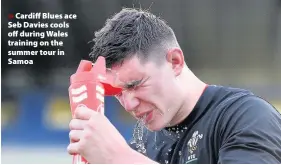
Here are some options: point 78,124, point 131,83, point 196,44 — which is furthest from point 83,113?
point 196,44

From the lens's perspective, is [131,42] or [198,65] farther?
[198,65]

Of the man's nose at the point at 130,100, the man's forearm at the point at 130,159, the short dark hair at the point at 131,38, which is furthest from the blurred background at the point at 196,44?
the man's forearm at the point at 130,159

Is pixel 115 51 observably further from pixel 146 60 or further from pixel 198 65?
pixel 198 65

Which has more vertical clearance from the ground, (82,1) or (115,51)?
(82,1)

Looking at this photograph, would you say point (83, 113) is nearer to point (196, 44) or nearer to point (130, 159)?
point (130, 159)

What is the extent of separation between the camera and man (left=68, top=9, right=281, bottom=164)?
2.03ft

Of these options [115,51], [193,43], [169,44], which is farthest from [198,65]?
[115,51]

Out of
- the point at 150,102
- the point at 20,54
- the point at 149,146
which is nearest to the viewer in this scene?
the point at 150,102

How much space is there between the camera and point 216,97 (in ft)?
2.51

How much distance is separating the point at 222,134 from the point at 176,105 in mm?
108

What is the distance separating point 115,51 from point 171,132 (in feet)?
0.52

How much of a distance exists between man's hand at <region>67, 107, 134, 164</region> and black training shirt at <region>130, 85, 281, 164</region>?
0.14 metres

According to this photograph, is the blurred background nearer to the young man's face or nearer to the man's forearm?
the young man's face

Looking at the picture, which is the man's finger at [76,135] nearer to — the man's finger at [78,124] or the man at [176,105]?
the man's finger at [78,124]
